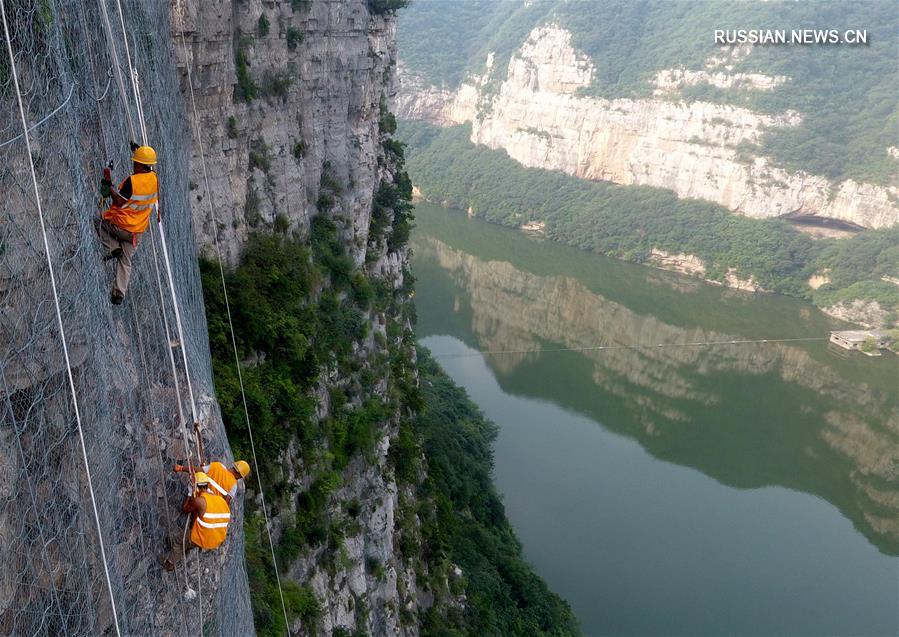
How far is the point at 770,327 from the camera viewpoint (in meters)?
32.2

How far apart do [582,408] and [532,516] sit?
6.58 m

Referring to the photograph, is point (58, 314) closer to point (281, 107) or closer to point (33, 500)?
point (33, 500)

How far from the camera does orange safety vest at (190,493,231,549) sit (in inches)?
124

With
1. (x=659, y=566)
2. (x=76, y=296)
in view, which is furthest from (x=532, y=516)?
(x=76, y=296)

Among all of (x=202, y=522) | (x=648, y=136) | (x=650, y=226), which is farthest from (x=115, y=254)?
(x=648, y=136)

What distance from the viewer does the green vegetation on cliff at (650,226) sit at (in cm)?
3659

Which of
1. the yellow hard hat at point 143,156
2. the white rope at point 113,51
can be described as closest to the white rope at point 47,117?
the yellow hard hat at point 143,156

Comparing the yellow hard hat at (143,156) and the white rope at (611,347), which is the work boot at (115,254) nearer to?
the yellow hard hat at (143,156)

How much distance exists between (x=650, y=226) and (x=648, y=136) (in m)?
7.26

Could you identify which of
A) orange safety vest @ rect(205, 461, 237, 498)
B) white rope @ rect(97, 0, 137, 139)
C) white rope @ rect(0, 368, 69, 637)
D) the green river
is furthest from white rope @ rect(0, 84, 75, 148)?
→ the green river

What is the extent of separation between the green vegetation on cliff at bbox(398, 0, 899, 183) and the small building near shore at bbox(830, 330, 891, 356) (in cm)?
1142

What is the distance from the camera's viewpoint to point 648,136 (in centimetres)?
4697

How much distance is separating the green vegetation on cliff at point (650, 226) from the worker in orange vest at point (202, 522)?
3621cm

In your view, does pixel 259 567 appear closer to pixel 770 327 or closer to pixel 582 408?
pixel 582 408
